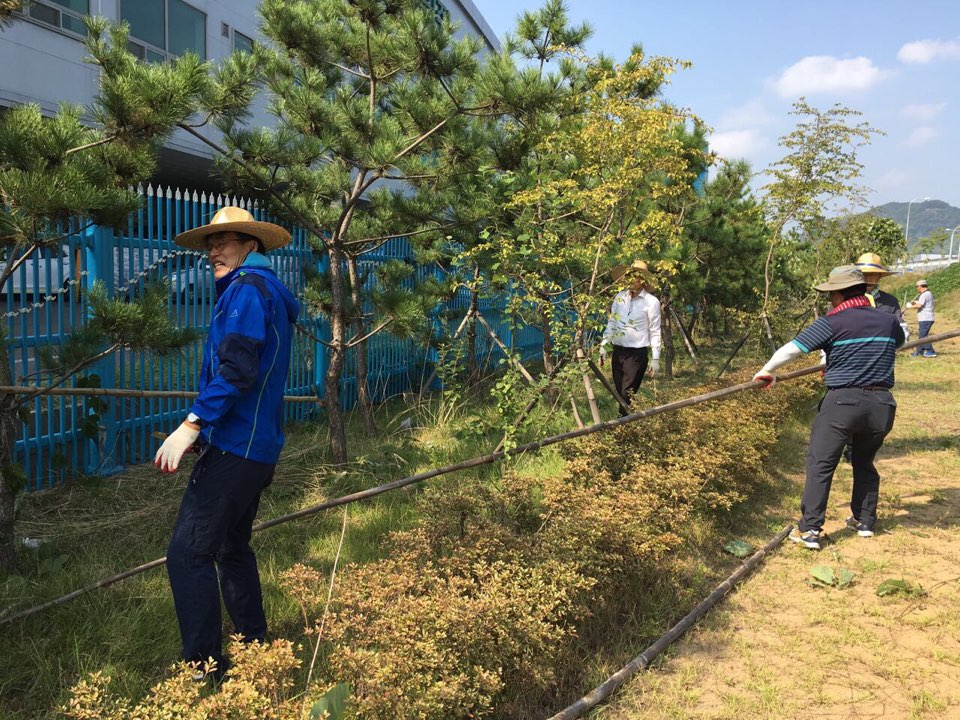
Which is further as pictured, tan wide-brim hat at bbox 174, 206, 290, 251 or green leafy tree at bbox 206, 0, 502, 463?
green leafy tree at bbox 206, 0, 502, 463

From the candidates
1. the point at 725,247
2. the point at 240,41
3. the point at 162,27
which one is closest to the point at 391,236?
the point at 725,247

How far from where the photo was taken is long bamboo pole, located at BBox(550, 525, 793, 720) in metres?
2.38

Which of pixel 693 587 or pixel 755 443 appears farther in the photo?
pixel 755 443

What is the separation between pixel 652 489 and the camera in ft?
12.0

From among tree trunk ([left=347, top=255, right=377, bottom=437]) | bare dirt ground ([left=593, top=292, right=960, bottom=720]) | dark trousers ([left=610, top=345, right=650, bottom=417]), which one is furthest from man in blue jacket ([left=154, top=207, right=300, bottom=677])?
dark trousers ([left=610, top=345, right=650, bottom=417])

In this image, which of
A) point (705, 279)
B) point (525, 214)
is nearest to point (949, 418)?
point (705, 279)

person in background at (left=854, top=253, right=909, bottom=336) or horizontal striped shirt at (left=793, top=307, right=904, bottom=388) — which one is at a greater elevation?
person in background at (left=854, top=253, right=909, bottom=336)

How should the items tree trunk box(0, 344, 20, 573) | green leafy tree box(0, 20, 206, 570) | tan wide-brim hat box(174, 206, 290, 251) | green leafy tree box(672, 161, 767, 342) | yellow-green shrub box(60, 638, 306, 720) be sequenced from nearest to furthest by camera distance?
yellow-green shrub box(60, 638, 306, 720) → tan wide-brim hat box(174, 206, 290, 251) → green leafy tree box(0, 20, 206, 570) → tree trunk box(0, 344, 20, 573) → green leafy tree box(672, 161, 767, 342)

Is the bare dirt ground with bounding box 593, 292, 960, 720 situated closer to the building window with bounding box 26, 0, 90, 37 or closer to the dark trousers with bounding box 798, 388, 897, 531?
the dark trousers with bounding box 798, 388, 897, 531

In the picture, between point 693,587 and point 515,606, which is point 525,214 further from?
point 515,606

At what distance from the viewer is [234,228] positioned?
256 cm

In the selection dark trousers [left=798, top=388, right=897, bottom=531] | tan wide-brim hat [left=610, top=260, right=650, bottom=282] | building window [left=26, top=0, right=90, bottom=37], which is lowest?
dark trousers [left=798, top=388, right=897, bottom=531]

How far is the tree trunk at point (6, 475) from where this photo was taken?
3033 mm

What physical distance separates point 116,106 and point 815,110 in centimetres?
995
